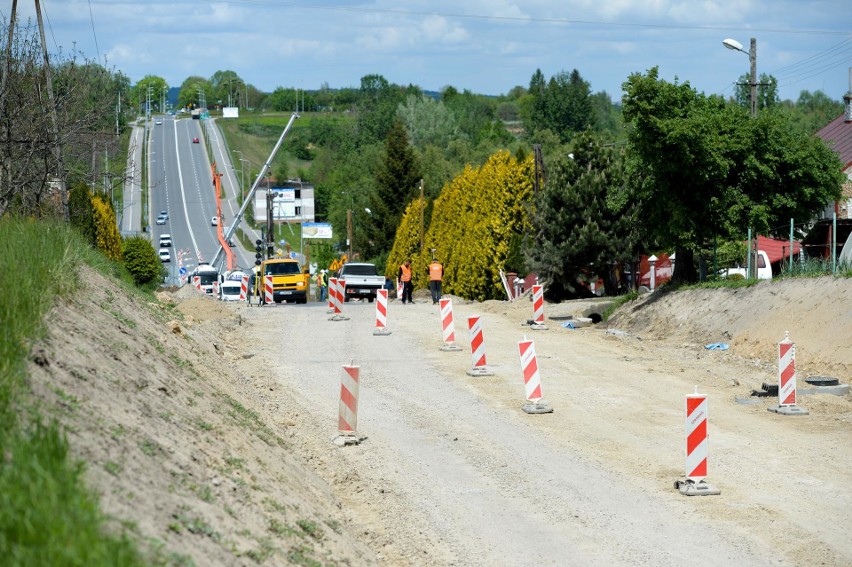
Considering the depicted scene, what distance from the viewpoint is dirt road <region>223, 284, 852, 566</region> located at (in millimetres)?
9844

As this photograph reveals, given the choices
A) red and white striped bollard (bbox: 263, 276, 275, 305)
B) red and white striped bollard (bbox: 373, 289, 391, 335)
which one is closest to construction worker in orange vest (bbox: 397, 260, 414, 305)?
red and white striped bollard (bbox: 263, 276, 275, 305)

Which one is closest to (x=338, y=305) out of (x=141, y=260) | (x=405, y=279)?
(x=405, y=279)

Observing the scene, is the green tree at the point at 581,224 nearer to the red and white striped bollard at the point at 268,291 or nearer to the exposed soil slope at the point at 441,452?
the red and white striped bollard at the point at 268,291

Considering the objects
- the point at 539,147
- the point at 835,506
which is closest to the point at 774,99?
the point at 539,147

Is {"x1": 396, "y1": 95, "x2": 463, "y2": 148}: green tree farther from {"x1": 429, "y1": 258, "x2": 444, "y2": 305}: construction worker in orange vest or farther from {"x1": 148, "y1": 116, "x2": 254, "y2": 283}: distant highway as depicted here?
{"x1": 429, "y1": 258, "x2": 444, "y2": 305}: construction worker in orange vest

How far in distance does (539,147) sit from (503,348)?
67.7 feet

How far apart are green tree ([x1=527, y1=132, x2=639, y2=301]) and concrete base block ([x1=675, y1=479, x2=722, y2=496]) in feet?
90.3

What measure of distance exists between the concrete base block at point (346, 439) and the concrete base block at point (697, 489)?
449 cm

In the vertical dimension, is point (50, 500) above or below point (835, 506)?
above

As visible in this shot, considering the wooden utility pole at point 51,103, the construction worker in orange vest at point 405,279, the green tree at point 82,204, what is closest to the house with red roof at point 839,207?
the construction worker in orange vest at point 405,279

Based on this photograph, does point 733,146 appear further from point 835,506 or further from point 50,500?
point 50,500

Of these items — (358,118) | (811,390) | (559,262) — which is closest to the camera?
(811,390)

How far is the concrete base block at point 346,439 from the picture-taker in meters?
14.2

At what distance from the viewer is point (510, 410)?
1686 centimetres
